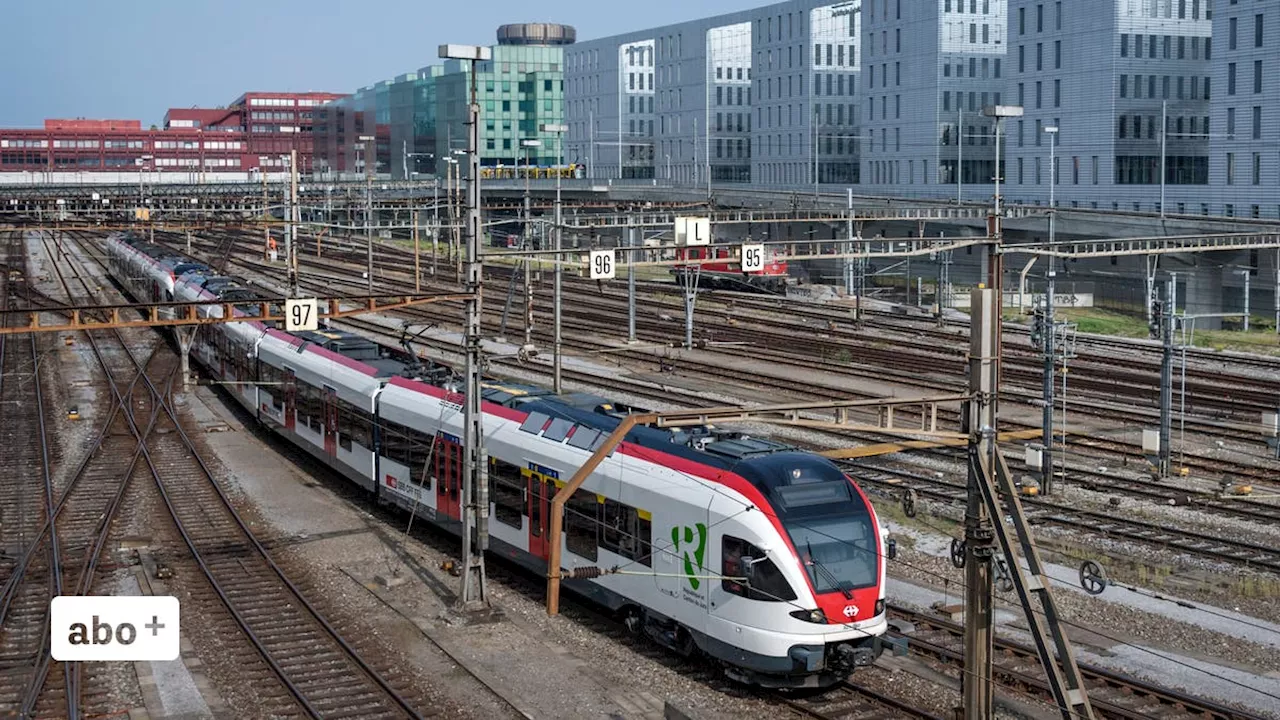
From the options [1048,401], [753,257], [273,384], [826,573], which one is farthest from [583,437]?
[273,384]

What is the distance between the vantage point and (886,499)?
28.0 m

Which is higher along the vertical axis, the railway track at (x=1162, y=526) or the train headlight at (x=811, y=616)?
the train headlight at (x=811, y=616)

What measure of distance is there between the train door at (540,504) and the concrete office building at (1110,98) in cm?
5743

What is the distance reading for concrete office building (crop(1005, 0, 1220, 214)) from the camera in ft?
239

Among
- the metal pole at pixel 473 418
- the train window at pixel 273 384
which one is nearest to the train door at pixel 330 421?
the train window at pixel 273 384

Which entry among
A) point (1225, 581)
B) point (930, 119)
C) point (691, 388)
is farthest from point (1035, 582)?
point (930, 119)

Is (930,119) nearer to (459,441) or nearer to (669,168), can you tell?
(669,168)

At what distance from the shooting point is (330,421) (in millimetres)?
29734

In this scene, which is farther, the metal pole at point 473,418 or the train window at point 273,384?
the train window at point 273,384

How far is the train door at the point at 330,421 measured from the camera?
2938 cm

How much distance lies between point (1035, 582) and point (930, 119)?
73624 mm

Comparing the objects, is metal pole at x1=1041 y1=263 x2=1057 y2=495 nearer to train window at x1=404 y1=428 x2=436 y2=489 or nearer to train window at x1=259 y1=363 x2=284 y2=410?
train window at x1=404 y1=428 x2=436 y2=489

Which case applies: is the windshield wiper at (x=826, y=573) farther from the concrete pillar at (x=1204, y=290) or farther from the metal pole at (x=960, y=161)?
the concrete pillar at (x=1204, y=290)

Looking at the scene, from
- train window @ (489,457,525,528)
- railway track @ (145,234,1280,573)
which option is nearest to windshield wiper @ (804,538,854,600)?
train window @ (489,457,525,528)
